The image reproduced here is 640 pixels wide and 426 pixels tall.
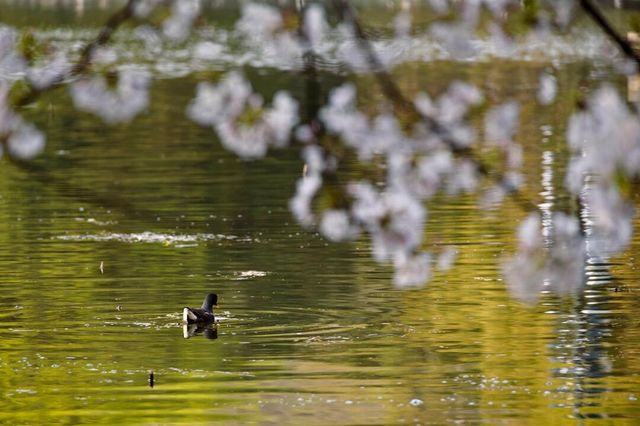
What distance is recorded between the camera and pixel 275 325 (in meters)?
14.9

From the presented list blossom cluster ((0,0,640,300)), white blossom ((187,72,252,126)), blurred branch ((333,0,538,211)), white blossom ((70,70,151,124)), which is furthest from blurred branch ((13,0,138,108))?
white blossom ((187,72,252,126))

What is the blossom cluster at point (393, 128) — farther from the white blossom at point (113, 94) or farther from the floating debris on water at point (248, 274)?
the floating debris on water at point (248, 274)

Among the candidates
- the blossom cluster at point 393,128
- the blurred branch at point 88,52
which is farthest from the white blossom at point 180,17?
the blurred branch at point 88,52

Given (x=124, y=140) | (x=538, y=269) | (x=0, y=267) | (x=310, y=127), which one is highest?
(x=310, y=127)

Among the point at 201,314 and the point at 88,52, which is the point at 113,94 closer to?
the point at 88,52

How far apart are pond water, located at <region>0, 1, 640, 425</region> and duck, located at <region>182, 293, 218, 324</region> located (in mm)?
136

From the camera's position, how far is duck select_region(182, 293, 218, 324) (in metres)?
14.6

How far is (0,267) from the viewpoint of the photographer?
62.6 ft

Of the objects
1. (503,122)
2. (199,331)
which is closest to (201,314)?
(199,331)

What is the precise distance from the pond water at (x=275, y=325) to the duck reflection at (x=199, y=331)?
4cm

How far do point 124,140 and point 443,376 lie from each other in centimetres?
2358

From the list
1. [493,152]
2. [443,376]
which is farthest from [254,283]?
[493,152]

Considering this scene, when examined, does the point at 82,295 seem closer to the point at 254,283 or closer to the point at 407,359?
the point at 254,283

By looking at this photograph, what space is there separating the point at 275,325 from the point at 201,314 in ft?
Answer: 2.23
